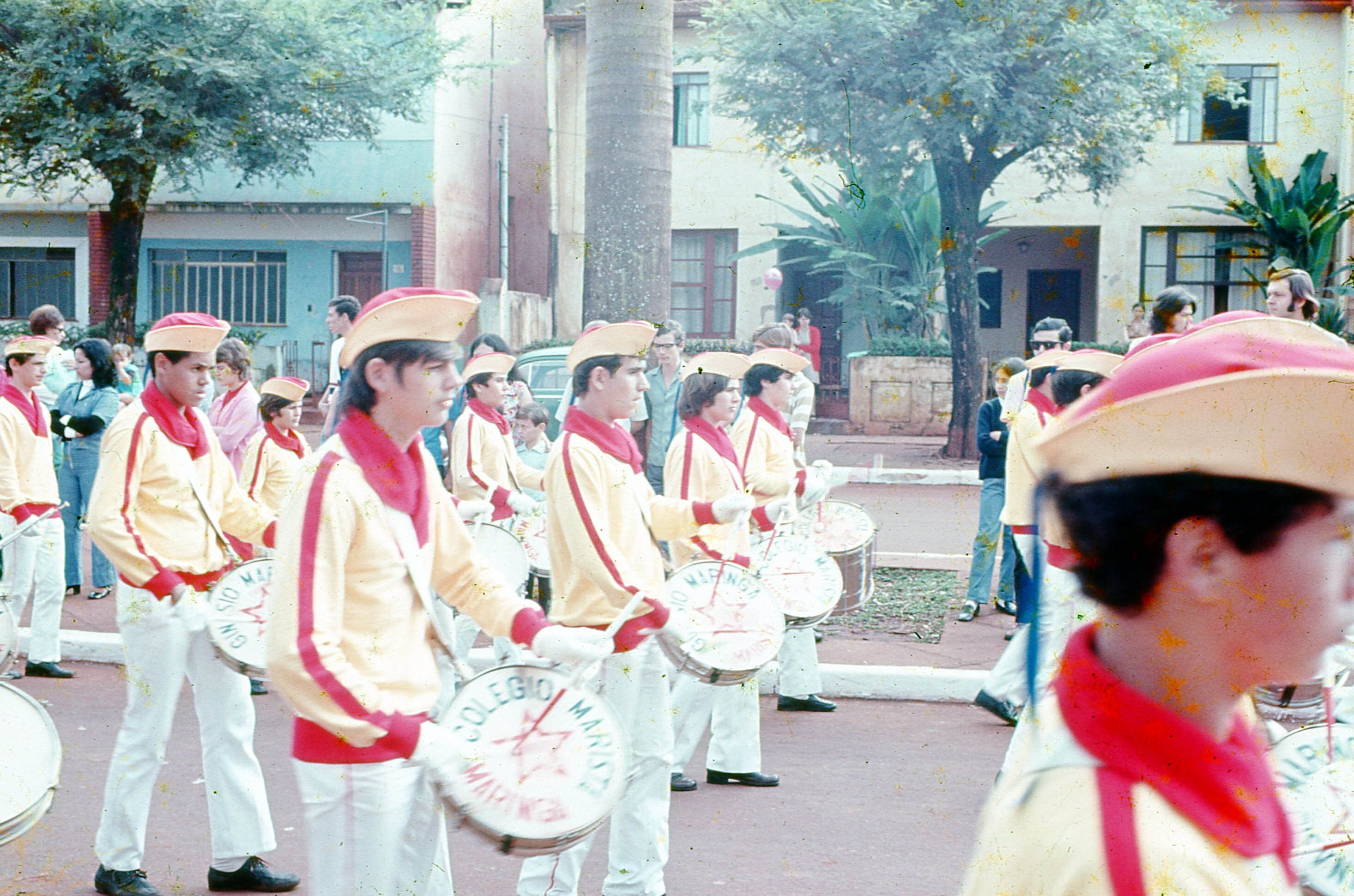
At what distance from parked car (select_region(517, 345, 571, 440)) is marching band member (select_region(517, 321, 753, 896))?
10.7m

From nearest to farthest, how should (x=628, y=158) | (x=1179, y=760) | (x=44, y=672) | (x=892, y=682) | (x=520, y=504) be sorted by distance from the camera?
(x=1179, y=760)
(x=892, y=682)
(x=44, y=672)
(x=520, y=504)
(x=628, y=158)

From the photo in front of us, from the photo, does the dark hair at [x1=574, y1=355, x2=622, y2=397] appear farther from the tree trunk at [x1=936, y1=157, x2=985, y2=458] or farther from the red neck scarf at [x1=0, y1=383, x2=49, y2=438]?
the tree trunk at [x1=936, y1=157, x2=985, y2=458]

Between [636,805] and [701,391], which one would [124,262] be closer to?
[701,391]

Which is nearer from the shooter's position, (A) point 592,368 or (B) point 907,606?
(A) point 592,368

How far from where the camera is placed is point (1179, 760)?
4.02 ft

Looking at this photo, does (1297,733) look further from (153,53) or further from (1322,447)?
(153,53)

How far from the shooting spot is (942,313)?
2295cm

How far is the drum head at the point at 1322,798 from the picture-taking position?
215 centimetres

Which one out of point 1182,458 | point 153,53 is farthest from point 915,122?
point 1182,458

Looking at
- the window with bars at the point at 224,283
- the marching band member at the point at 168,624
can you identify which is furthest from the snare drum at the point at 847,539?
the window with bars at the point at 224,283

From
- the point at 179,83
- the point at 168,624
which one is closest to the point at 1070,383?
the point at 168,624

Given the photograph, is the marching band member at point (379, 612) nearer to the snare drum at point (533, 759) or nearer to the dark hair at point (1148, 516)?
the snare drum at point (533, 759)

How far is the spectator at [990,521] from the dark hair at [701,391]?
3631mm

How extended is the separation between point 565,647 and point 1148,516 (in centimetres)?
219
